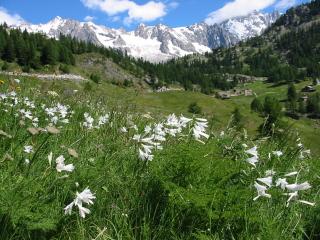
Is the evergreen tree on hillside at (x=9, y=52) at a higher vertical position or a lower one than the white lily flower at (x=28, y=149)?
lower

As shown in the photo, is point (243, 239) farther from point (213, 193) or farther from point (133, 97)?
point (133, 97)

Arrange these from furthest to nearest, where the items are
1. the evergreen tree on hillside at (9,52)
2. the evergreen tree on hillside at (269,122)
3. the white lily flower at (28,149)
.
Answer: the evergreen tree on hillside at (9,52)
the evergreen tree on hillside at (269,122)
the white lily flower at (28,149)

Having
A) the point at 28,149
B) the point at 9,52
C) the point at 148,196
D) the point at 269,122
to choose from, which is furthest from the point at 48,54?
the point at 148,196

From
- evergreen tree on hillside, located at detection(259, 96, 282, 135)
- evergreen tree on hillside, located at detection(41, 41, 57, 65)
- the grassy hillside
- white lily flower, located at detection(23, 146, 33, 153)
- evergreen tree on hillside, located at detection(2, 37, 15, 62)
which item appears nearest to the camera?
the grassy hillside

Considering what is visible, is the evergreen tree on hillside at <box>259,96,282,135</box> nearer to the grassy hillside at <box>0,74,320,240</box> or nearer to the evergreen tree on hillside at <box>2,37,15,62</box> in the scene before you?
the grassy hillside at <box>0,74,320,240</box>

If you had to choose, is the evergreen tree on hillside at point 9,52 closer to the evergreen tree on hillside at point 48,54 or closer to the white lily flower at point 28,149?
the evergreen tree on hillside at point 48,54

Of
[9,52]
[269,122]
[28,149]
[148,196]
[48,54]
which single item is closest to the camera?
[148,196]

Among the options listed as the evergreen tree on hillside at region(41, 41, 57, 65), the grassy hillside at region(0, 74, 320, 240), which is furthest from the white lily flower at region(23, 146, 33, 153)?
the evergreen tree on hillside at region(41, 41, 57, 65)

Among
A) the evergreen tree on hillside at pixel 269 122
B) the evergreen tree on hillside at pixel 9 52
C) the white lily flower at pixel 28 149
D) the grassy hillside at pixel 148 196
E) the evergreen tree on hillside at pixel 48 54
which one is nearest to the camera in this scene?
the grassy hillside at pixel 148 196

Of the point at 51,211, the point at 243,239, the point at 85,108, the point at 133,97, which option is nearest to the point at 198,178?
the point at 243,239

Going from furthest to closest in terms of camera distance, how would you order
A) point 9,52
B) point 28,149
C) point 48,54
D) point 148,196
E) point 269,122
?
point 48,54 < point 9,52 < point 269,122 < point 28,149 < point 148,196

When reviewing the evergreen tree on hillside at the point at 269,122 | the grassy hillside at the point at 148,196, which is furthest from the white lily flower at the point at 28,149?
the evergreen tree on hillside at the point at 269,122

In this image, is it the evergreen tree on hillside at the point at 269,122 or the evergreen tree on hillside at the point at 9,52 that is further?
the evergreen tree on hillside at the point at 9,52

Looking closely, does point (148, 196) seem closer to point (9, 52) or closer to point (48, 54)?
point (9, 52)
